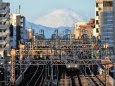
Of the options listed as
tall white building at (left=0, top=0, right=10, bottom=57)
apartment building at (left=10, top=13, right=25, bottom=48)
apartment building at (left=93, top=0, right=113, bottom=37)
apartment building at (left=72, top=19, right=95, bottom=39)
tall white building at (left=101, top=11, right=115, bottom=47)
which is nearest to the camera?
tall white building at (left=0, top=0, right=10, bottom=57)

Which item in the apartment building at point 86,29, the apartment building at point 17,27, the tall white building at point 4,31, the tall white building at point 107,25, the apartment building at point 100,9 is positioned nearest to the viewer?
the tall white building at point 4,31

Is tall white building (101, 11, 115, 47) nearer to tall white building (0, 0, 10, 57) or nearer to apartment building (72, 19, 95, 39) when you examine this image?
apartment building (72, 19, 95, 39)

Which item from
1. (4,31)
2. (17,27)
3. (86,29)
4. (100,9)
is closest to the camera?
(4,31)

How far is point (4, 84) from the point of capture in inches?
1917

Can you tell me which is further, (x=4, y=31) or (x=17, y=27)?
(x=17, y=27)

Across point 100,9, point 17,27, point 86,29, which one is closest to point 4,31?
point 100,9

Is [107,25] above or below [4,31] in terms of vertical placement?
above

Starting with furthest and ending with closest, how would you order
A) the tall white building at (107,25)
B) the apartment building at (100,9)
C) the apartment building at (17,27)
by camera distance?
the apartment building at (17,27), the apartment building at (100,9), the tall white building at (107,25)

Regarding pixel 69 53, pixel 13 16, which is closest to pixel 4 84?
pixel 69 53

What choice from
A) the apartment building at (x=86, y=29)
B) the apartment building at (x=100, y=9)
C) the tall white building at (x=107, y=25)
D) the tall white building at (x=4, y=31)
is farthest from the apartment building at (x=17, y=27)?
the tall white building at (x=4, y=31)

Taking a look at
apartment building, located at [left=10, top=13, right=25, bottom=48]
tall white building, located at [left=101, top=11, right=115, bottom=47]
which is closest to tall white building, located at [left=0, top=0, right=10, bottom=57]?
tall white building, located at [left=101, top=11, right=115, bottom=47]

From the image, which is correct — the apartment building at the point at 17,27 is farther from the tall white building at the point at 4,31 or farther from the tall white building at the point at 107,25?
the tall white building at the point at 4,31

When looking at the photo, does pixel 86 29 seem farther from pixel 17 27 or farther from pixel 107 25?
pixel 107 25

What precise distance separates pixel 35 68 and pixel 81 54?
49.1 feet
